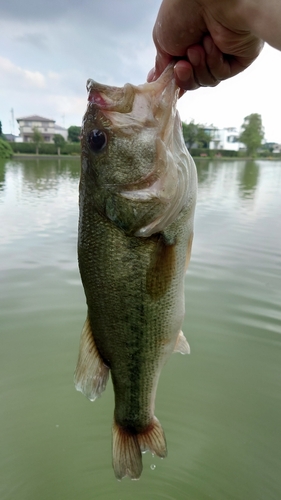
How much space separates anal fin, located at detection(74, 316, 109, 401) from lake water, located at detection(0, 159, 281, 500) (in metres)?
1.21

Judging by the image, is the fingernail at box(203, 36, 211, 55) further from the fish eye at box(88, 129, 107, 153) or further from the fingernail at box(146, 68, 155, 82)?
the fish eye at box(88, 129, 107, 153)

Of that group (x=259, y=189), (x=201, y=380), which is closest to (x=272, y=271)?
(x=201, y=380)

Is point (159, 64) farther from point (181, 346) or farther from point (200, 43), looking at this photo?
point (181, 346)

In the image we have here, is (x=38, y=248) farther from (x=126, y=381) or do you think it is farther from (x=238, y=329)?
(x=126, y=381)

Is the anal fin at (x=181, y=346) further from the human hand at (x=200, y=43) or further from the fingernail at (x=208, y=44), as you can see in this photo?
the fingernail at (x=208, y=44)

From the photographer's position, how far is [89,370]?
205 cm

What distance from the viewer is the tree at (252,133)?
288 ft

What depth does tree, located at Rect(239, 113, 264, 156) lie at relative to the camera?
288ft

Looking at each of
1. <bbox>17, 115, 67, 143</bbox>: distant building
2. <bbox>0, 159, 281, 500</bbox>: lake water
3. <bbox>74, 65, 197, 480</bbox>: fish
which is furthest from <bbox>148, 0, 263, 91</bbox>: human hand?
<bbox>17, 115, 67, 143</bbox>: distant building

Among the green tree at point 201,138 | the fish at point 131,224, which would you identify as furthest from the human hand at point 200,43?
the green tree at point 201,138

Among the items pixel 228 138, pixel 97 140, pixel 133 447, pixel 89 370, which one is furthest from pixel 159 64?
pixel 228 138

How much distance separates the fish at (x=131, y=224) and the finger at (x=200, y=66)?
9.4 inches

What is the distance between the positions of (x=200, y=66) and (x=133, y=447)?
212cm

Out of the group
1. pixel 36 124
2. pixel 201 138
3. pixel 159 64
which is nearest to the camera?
pixel 159 64
